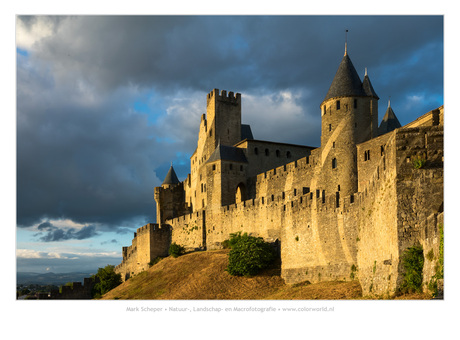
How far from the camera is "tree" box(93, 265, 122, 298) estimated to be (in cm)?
6619

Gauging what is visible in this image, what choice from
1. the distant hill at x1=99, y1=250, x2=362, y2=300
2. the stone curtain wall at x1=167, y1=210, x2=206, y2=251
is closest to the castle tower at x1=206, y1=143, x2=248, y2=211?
the stone curtain wall at x1=167, y1=210, x2=206, y2=251

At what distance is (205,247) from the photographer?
59562mm

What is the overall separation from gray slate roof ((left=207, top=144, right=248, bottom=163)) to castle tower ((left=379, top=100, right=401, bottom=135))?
54.9 feet

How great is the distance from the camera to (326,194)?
45.2 m

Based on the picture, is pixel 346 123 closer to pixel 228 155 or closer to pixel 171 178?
pixel 228 155

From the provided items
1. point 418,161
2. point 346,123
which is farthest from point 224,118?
point 418,161

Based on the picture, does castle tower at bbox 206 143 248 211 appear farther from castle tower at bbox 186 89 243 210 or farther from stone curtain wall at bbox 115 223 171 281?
stone curtain wall at bbox 115 223 171 281

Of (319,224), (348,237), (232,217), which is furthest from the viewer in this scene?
(232,217)

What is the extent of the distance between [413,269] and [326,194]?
23.4m

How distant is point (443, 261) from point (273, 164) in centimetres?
4700

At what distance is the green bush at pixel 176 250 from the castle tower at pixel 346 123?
19923 mm

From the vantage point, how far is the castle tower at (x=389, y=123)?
1991 inches
